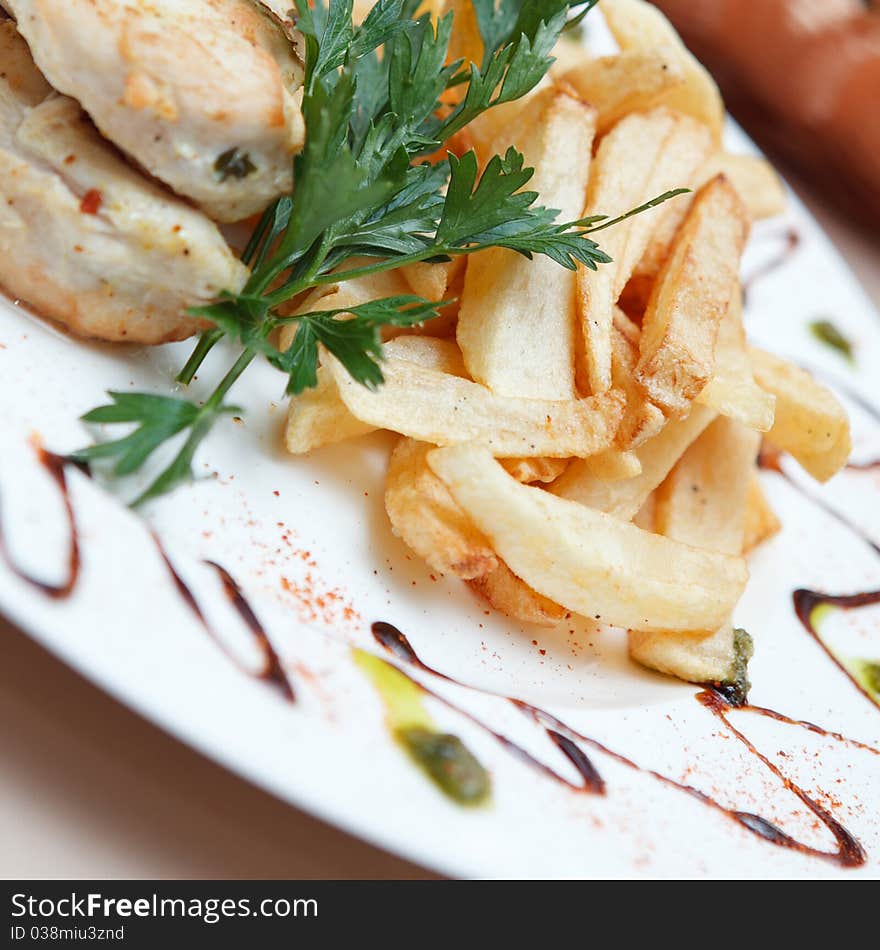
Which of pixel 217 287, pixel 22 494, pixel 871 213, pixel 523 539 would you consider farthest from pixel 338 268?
pixel 871 213

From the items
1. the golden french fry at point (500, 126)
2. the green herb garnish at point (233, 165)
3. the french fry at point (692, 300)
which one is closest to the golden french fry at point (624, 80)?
the golden french fry at point (500, 126)

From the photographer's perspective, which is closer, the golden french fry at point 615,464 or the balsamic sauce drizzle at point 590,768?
the balsamic sauce drizzle at point 590,768

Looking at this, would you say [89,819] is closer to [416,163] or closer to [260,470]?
[260,470]

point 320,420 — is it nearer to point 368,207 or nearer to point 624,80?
point 368,207

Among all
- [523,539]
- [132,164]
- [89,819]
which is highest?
[132,164]

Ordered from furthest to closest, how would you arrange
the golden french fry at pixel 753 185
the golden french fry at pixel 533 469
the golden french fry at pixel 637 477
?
the golden french fry at pixel 753 185, the golden french fry at pixel 637 477, the golden french fry at pixel 533 469

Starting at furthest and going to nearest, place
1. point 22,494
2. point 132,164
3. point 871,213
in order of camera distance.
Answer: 1. point 871,213
2. point 132,164
3. point 22,494

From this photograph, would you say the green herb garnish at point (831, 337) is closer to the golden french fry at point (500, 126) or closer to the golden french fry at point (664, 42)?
the golden french fry at point (664, 42)
